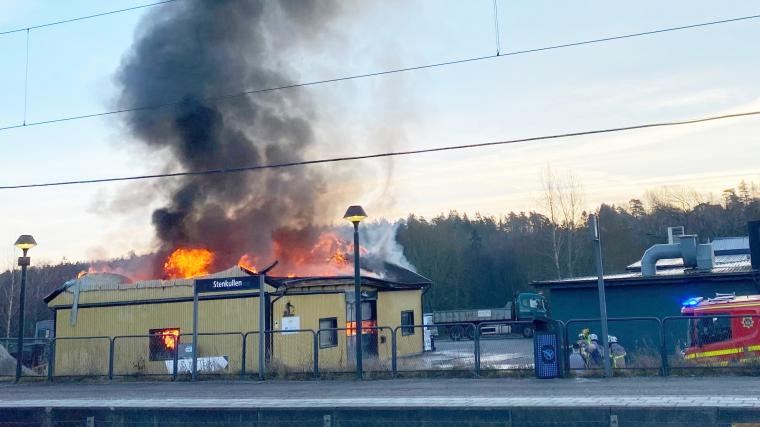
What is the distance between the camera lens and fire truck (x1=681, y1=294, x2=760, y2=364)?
15.9 m

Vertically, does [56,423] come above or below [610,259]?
below

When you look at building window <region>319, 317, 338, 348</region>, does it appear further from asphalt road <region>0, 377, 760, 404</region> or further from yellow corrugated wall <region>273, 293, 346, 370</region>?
asphalt road <region>0, 377, 760, 404</region>

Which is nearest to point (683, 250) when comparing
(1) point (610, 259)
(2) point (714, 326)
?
(2) point (714, 326)

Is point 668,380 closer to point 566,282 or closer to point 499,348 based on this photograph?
point 499,348

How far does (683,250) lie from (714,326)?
41.6 ft

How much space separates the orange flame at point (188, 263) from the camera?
28.0 metres

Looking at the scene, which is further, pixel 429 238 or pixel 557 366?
pixel 429 238

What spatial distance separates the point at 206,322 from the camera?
2398 cm

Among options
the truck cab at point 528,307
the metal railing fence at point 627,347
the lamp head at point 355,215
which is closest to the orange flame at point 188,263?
the lamp head at point 355,215

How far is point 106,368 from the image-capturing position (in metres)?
21.2

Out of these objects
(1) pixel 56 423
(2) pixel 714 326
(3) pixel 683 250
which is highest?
(3) pixel 683 250

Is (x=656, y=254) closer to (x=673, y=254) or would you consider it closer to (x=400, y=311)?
(x=673, y=254)

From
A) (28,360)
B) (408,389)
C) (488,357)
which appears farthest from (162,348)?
(488,357)

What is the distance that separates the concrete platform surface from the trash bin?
1.09 ft
